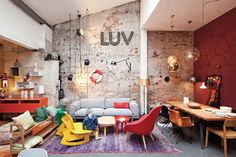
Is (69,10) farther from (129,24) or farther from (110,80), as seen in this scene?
(110,80)

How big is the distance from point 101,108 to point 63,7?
3.60 m

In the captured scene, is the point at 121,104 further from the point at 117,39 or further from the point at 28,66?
the point at 28,66

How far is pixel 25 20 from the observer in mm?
4891

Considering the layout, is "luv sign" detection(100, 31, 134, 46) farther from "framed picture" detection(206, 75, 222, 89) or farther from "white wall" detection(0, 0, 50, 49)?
"framed picture" detection(206, 75, 222, 89)

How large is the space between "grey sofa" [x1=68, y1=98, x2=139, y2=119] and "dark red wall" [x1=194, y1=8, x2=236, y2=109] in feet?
8.75

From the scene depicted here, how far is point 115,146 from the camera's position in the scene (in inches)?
147

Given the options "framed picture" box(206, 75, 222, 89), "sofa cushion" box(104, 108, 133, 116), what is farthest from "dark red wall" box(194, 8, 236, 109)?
"sofa cushion" box(104, 108, 133, 116)

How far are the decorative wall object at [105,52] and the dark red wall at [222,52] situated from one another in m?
2.38

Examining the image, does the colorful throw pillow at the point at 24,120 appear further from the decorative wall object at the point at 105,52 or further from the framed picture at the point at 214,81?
the framed picture at the point at 214,81

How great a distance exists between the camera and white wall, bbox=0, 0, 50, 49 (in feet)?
12.8

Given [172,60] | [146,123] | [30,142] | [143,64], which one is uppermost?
[172,60]

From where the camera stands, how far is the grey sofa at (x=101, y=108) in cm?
539

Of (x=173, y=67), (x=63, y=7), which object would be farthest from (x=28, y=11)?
(x=173, y=67)

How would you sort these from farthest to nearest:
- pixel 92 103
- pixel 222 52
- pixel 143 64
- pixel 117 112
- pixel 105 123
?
pixel 143 64
pixel 92 103
pixel 117 112
pixel 222 52
pixel 105 123
